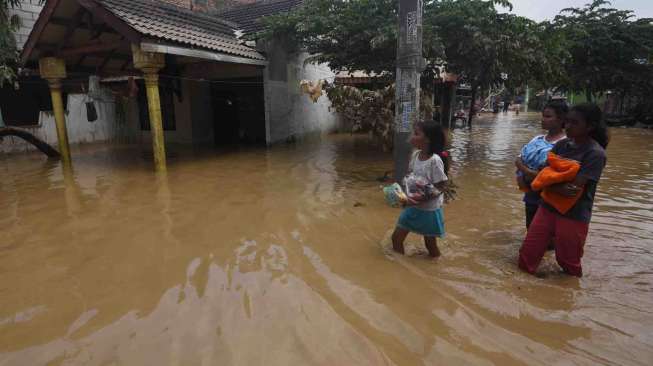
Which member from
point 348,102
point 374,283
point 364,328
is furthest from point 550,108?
point 348,102

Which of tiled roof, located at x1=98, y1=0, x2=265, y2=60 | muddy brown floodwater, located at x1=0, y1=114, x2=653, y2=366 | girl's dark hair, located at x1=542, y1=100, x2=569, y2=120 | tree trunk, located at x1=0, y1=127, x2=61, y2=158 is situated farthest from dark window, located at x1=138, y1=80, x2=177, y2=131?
girl's dark hair, located at x1=542, y1=100, x2=569, y2=120

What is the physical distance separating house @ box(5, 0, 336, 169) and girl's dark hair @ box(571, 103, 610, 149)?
23.1 ft

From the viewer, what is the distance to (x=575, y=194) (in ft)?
9.61

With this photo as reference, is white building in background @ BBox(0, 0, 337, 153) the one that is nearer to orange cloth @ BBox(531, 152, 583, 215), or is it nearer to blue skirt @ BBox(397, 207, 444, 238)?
blue skirt @ BBox(397, 207, 444, 238)

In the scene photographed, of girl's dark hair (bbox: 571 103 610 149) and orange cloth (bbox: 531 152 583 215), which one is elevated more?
girl's dark hair (bbox: 571 103 610 149)

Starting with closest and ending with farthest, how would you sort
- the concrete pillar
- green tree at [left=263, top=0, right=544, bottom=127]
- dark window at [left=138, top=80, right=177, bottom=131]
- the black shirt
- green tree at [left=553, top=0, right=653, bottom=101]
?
the black shirt, the concrete pillar, green tree at [left=263, top=0, right=544, bottom=127], dark window at [left=138, top=80, right=177, bottom=131], green tree at [left=553, top=0, right=653, bottom=101]

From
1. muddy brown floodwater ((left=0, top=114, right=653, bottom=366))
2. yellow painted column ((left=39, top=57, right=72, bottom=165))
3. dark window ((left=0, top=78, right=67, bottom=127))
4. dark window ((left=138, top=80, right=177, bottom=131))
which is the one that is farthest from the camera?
dark window ((left=138, top=80, right=177, bottom=131))

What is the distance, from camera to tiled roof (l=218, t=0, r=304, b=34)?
13133mm

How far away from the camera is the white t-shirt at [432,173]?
3.35 metres

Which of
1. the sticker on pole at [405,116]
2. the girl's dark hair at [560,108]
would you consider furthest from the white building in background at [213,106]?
the girl's dark hair at [560,108]

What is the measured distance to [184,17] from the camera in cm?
1058

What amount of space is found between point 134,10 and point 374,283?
27.0 feet

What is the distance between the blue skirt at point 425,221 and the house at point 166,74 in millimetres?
6175

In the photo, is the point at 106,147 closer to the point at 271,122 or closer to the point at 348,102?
the point at 271,122
